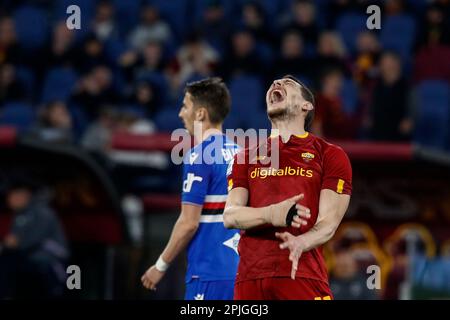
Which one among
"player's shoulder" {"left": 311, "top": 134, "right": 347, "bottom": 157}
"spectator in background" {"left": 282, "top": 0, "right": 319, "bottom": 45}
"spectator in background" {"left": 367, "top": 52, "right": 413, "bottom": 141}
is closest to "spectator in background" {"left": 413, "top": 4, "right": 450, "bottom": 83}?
"spectator in background" {"left": 367, "top": 52, "right": 413, "bottom": 141}

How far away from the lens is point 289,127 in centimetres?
570

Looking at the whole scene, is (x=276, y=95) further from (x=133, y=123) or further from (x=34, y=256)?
(x=133, y=123)

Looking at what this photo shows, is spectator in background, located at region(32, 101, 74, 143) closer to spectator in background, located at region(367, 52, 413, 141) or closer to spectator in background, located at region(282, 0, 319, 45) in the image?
spectator in background, located at region(282, 0, 319, 45)

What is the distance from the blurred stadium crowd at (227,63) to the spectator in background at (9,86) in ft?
0.05

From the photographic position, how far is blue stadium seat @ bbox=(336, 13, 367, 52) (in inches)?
593

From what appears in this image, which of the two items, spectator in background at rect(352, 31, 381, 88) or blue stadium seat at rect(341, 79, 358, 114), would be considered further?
spectator in background at rect(352, 31, 381, 88)

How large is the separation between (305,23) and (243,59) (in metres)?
0.92

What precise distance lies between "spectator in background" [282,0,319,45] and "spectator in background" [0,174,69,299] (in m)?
4.30

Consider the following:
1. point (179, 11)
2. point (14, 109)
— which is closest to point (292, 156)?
point (14, 109)

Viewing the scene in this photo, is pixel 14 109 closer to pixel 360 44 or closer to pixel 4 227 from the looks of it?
pixel 4 227

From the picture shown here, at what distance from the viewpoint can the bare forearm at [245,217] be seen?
5.43 m

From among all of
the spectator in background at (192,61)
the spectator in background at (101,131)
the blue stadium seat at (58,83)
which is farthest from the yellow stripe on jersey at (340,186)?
the blue stadium seat at (58,83)

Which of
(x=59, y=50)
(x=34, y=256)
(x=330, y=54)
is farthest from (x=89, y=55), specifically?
(x=34, y=256)

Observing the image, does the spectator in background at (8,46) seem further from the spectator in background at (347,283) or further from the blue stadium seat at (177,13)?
the spectator in background at (347,283)
